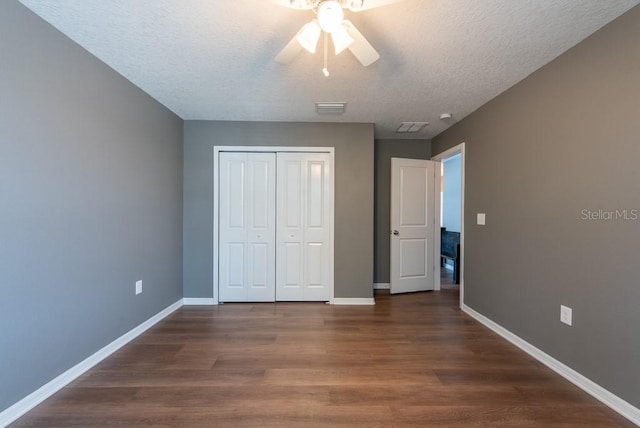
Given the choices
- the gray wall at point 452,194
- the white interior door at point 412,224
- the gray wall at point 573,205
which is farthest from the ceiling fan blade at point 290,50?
the gray wall at point 452,194

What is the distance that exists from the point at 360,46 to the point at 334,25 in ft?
0.83

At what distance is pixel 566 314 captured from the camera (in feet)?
6.53

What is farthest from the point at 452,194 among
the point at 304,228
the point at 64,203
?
the point at 64,203

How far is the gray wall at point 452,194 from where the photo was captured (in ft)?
19.4

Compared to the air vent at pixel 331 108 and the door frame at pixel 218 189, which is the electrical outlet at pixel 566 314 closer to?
the door frame at pixel 218 189

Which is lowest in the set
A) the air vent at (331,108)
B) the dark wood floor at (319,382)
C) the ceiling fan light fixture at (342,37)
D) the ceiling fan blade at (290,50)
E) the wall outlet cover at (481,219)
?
the dark wood floor at (319,382)

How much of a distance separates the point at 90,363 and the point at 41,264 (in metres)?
0.89

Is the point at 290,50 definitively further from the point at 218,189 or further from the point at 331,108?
the point at 218,189

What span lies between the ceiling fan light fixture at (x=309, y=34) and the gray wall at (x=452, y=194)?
5.13 meters

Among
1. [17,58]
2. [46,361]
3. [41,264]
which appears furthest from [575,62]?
[46,361]

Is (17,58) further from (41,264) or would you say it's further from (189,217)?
(189,217)

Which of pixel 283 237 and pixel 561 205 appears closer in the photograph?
pixel 561 205

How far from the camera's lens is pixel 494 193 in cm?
280

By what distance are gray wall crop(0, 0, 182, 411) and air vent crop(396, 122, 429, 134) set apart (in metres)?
3.02
